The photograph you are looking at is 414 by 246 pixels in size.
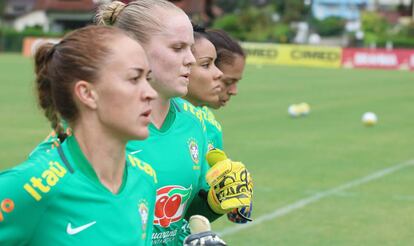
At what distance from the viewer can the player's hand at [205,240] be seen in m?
3.60

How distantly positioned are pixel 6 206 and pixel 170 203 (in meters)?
1.37

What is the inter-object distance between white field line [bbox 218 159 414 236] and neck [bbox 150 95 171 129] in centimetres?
456

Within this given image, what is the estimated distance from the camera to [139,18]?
4270mm

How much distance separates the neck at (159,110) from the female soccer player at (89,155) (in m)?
0.94

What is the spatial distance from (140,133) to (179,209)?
1240 mm

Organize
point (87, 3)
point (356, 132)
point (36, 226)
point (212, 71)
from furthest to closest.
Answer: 1. point (87, 3)
2. point (356, 132)
3. point (212, 71)
4. point (36, 226)

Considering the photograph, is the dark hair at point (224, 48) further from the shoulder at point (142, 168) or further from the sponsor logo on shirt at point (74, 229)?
the sponsor logo on shirt at point (74, 229)

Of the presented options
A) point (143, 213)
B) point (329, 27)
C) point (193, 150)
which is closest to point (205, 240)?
point (143, 213)

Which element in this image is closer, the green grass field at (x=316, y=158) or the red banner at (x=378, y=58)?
the green grass field at (x=316, y=158)

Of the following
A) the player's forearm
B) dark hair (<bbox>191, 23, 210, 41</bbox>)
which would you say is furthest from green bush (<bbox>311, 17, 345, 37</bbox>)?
the player's forearm

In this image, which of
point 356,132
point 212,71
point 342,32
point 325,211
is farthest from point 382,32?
point 212,71

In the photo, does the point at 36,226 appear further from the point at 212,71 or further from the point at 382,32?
the point at 382,32

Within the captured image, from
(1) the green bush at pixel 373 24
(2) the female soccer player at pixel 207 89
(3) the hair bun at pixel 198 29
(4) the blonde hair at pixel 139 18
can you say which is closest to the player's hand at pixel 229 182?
(2) the female soccer player at pixel 207 89

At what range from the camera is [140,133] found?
10.9 feet
